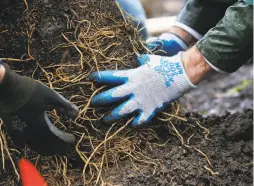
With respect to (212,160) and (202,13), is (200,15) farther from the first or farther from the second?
(212,160)

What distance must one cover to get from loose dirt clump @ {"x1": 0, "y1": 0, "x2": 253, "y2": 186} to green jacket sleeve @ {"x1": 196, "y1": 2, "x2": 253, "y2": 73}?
342 millimetres

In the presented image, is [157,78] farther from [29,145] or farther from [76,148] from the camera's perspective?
[29,145]

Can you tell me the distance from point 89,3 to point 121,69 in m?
0.34

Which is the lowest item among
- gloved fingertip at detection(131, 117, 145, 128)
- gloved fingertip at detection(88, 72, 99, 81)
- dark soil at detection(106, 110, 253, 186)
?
dark soil at detection(106, 110, 253, 186)

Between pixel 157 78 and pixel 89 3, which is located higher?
pixel 89 3

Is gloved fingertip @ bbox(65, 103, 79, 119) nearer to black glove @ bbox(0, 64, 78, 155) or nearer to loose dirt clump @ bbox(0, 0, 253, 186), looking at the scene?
black glove @ bbox(0, 64, 78, 155)

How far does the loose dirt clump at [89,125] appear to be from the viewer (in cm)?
203

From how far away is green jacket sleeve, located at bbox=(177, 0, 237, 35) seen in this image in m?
2.68

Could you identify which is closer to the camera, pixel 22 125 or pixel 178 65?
pixel 22 125

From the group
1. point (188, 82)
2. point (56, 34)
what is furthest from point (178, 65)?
point (56, 34)

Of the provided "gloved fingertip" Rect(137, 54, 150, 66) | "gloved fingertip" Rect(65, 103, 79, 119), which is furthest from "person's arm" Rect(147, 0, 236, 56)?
"gloved fingertip" Rect(65, 103, 79, 119)

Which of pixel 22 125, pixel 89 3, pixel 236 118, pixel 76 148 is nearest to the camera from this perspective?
pixel 22 125

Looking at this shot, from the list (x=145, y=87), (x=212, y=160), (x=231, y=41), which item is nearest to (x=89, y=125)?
(x=145, y=87)

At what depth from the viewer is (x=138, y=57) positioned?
2.25 meters
